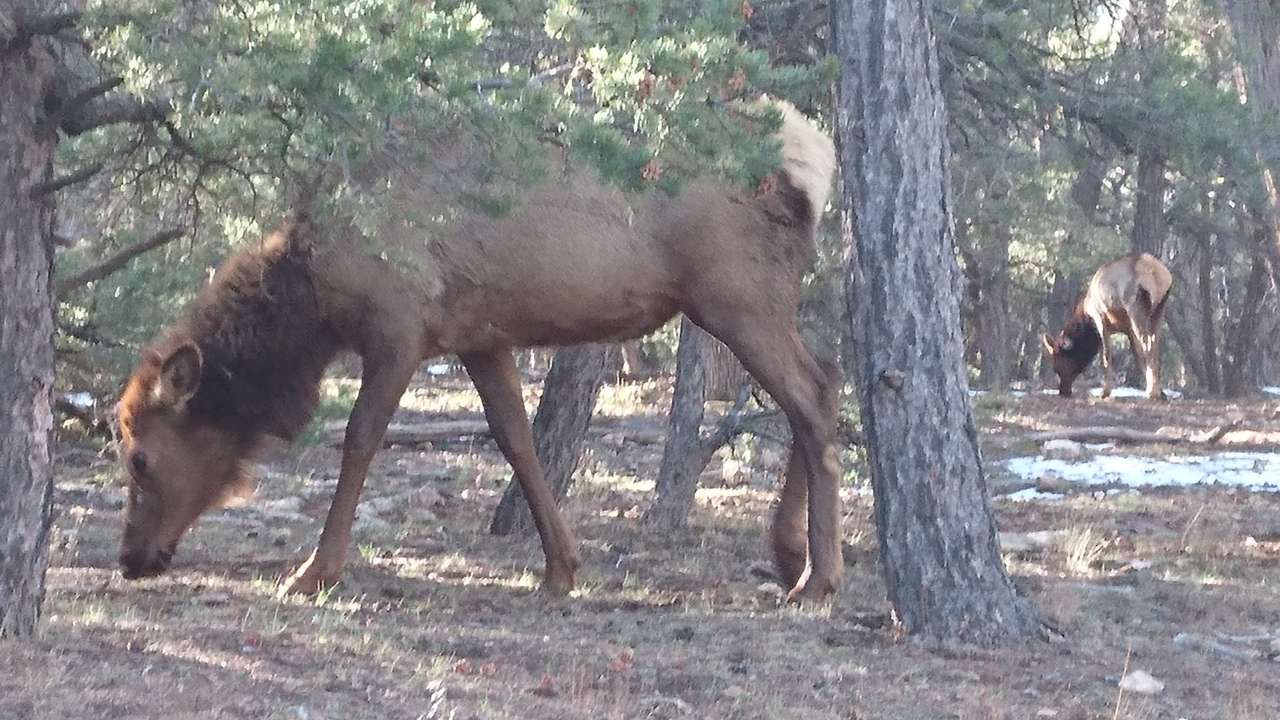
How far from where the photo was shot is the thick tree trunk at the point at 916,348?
6145 mm

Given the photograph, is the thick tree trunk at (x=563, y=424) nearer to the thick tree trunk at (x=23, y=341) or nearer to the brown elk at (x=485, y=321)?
the brown elk at (x=485, y=321)

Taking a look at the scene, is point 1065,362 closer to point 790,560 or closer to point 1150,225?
point 1150,225

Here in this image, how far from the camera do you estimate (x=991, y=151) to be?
11.1 m

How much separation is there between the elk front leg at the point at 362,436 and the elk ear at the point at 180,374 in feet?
2.55

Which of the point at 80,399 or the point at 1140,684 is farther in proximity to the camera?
the point at 80,399

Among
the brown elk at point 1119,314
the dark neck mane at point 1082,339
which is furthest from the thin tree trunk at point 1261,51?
the dark neck mane at point 1082,339

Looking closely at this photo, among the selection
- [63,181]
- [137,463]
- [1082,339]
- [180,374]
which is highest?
[1082,339]

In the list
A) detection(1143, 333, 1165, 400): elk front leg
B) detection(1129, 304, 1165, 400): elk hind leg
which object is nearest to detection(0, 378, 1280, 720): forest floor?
detection(1143, 333, 1165, 400): elk front leg

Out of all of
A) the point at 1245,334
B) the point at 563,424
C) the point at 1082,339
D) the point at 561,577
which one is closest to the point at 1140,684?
the point at 561,577

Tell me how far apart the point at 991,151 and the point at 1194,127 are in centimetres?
265

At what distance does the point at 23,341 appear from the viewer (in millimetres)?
5277

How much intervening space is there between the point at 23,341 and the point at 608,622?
2.76m

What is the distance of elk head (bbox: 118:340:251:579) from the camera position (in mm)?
7246

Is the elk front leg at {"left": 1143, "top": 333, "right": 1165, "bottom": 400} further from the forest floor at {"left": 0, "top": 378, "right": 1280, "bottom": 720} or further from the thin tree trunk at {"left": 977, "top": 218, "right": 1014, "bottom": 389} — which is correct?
A: the forest floor at {"left": 0, "top": 378, "right": 1280, "bottom": 720}
